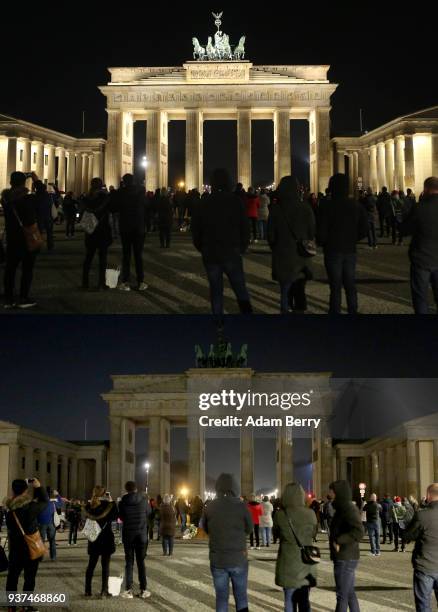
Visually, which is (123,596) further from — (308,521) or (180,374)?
(180,374)

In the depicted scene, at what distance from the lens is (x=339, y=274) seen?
13.7 m

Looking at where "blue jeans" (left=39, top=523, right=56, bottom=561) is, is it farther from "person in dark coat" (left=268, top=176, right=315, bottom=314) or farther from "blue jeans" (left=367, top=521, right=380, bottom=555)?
"person in dark coat" (left=268, top=176, right=315, bottom=314)

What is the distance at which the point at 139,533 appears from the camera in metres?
12.7

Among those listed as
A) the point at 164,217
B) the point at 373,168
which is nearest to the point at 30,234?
the point at 164,217

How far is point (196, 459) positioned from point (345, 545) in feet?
146

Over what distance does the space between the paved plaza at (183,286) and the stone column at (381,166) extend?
60.7 meters

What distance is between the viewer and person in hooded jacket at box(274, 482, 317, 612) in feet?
30.2

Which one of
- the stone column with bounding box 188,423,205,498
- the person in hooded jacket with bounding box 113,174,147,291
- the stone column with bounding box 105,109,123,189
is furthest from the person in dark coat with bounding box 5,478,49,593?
the stone column with bounding box 105,109,123,189

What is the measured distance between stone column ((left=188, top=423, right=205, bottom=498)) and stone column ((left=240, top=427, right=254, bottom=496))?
7.46ft

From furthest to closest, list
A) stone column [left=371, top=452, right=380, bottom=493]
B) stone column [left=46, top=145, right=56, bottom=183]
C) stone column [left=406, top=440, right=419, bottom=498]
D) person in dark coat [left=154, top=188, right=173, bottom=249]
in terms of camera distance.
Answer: stone column [left=46, top=145, right=56, bottom=183] < stone column [left=371, top=452, right=380, bottom=493] < stone column [left=406, top=440, right=419, bottom=498] < person in dark coat [left=154, top=188, right=173, bottom=249]

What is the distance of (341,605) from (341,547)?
56 cm

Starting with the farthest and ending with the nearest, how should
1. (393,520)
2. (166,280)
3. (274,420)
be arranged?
(274,420), (393,520), (166,280)

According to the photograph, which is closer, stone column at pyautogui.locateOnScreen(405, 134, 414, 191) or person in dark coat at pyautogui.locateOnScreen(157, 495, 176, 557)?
person in dark coat at pyautogui.locateOnScreen(157, 495, 176, 557)

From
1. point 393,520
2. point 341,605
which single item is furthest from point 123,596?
point 393,520
